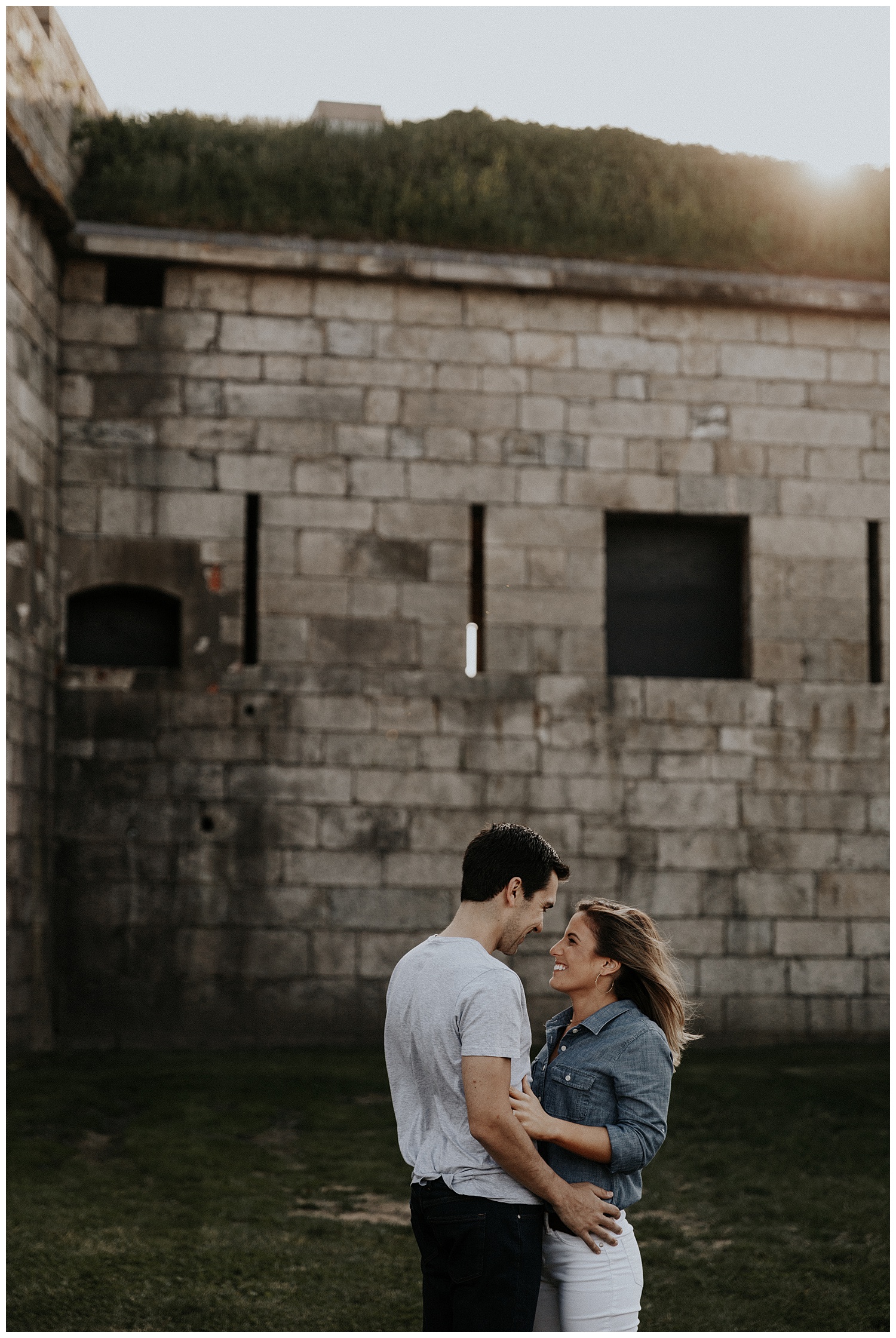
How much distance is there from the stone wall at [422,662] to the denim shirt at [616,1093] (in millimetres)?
5840

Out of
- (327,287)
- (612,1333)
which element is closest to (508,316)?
(327,287)

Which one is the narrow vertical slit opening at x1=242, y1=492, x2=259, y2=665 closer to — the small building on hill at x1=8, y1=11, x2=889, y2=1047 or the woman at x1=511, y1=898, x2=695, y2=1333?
the small building on hill at x1=8, y1=11, x2=889, y2=1047

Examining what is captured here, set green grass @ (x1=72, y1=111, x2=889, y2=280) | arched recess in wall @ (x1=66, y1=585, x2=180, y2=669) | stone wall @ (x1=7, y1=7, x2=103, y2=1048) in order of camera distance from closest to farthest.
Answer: stone wall @ (x1=7, y1=7, x2=103, y2=1048) → arched recess in wall @ (x1=66, y1=585, x2=180, y2=669) → green grass @ (x1=72, y1=111, x2=889, y2=280)

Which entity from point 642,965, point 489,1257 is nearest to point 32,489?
point 642,965

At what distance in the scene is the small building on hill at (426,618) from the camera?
8086 mm

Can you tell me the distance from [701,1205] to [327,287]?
6.57 metres

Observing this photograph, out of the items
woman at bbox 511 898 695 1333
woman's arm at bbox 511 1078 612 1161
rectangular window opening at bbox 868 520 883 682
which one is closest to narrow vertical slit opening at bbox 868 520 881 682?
rectangular window opening at bbox 868 520 883 682

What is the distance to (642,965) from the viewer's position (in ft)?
8.09

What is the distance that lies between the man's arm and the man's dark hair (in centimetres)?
34

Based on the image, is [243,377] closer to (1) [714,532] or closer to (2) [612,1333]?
(1) [714,532]

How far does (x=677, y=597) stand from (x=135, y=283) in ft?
15.4

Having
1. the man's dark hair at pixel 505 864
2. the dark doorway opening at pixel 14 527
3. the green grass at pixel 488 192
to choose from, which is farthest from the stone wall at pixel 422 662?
the man's dark hair at pixel 505 864

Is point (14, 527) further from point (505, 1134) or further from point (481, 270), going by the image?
point (505, 1134)

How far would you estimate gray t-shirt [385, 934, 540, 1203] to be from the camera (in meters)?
2.21
